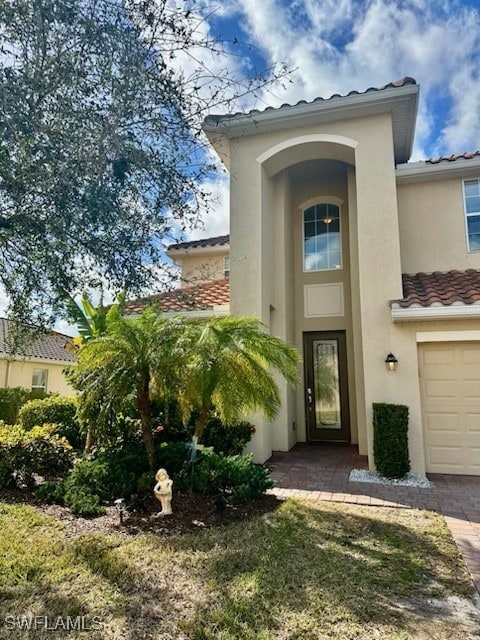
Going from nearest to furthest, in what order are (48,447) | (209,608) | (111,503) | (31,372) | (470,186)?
(209,608) < (111,503) < (48,447) < (470,186) < (31,372)

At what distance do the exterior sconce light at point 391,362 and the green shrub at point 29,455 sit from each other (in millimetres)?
7915

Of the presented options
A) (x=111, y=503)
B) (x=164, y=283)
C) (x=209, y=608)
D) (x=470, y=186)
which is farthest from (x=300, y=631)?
(x=470, y=186)

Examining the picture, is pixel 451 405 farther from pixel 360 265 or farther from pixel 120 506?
pixel 120 506

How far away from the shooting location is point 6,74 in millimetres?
5168

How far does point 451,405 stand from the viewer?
9.76 meters

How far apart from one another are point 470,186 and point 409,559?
11.2m

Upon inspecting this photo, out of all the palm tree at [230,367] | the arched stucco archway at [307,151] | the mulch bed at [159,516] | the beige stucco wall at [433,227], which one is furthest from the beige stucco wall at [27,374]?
the beige stucco wall at [433,227]

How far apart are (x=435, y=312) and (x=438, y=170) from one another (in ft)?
16.9

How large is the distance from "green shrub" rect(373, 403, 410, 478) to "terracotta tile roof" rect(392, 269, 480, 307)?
2628 mm

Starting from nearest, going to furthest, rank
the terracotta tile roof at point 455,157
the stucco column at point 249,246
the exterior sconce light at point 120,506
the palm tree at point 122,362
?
the exterior sconce light at point 120,506 < the palm tree at point 122,362 < the stucco column at point 249,246 < the terracotta tile roof at point 455,157

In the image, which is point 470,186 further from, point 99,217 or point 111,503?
point 111,503

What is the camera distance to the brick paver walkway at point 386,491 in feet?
20.6

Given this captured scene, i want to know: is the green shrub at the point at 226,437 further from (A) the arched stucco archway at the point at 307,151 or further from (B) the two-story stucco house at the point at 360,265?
(A) the arched stucco archway at the point at 307,151

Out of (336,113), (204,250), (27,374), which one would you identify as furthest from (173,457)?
(27,374)
